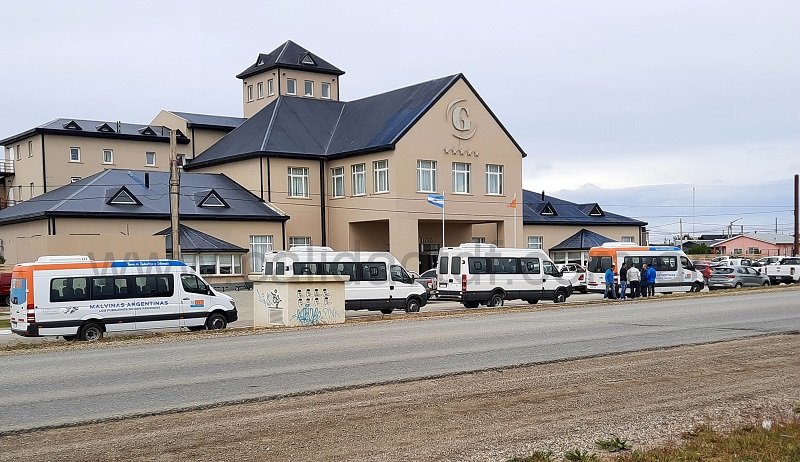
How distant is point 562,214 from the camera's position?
6750 cm

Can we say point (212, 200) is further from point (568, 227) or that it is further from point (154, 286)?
point (154, 286)

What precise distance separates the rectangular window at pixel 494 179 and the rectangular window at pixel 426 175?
4585 mm

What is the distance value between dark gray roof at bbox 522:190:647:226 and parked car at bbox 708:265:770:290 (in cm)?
1882

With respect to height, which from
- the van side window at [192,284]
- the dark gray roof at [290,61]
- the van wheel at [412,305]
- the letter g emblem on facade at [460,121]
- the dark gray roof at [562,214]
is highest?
the dark gray roof at [290,61]

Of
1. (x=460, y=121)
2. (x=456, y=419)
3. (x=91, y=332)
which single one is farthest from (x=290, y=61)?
(x=456, y=419)

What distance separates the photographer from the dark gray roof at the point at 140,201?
48.5 metres

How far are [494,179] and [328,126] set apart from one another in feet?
39.8

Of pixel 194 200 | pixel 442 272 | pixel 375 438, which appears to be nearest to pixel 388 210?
pixel 194 200

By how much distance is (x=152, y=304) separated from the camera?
2453cm

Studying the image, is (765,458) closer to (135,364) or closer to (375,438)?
(375,438)

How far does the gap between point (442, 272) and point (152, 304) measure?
490 inches

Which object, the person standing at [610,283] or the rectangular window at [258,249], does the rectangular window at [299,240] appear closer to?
the rectangular window at [258,249]

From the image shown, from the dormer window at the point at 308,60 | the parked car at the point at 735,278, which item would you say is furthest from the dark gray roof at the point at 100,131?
the parked car at the point at 735,278

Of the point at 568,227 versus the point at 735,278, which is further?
the point at 568,227
